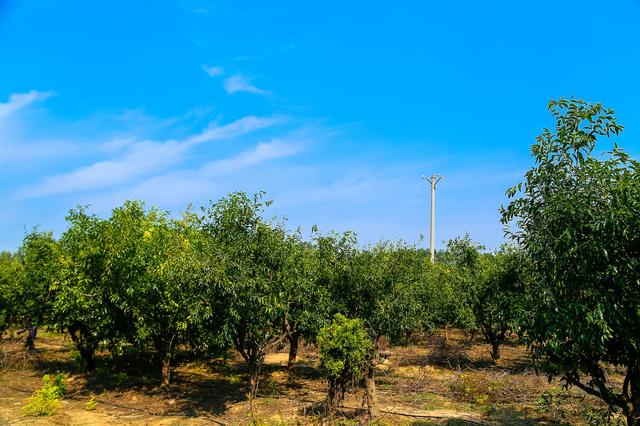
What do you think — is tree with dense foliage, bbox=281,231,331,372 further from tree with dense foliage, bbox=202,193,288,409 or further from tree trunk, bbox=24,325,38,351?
tree trunk, bbox=24,325,38,351

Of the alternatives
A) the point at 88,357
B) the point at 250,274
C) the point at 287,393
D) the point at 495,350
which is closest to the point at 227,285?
the point at 250,274

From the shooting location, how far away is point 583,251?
7.81 meters

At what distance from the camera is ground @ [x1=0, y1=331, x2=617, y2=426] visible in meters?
15.1

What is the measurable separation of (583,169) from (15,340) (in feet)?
113

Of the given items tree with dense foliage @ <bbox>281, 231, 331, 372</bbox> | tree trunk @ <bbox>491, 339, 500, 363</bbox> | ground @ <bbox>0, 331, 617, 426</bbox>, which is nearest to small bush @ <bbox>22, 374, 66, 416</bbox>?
ground @ <bbox>0, 331, 617, 426</bbox>

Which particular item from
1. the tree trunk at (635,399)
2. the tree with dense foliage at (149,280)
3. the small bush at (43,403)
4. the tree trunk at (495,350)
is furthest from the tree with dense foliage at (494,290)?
the small bush at (43,403)

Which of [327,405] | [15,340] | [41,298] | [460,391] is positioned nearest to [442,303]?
[460,391]

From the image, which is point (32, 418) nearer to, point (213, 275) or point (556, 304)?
point (213, 275)

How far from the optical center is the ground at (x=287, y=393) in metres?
15.1

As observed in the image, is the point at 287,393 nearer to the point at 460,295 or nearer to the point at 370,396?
the point at 370,396

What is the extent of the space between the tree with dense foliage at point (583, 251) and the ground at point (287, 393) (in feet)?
10.3

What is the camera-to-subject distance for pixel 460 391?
17.9 m

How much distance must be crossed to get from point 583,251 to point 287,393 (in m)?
14.3

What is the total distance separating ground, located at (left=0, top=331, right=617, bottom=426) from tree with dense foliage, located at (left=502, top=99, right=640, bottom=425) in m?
3.15
